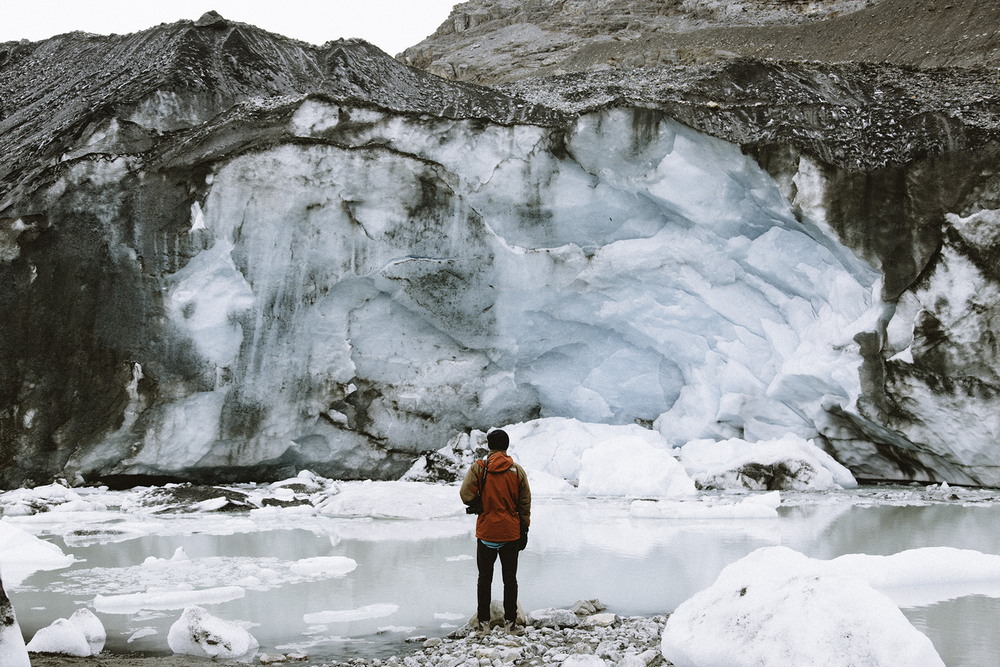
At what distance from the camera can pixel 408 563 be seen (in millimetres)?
5164

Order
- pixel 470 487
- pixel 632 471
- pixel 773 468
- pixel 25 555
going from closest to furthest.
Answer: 1. pixel 470 487
2. pixel 25 555
3. pixel 773 468
4. pixel 632 471

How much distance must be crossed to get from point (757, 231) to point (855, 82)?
3011mm

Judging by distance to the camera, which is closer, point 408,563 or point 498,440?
point 498,440

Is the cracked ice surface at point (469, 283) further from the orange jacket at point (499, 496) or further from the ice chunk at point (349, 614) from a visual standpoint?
the ice chunk at point (349, 614)

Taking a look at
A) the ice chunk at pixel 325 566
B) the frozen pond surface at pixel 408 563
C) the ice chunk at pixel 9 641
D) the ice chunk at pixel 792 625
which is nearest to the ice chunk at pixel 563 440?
the frozen pond surface at pixel 408 563

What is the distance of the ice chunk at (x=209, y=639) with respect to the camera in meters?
3.21

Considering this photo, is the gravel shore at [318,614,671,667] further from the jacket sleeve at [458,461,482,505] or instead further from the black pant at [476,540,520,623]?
the jacket sleeve at [458,461,482,505]

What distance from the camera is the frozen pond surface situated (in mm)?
3566

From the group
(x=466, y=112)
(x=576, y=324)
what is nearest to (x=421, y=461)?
(x=576, y=324)

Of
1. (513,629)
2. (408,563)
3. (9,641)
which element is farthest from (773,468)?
(9,641)

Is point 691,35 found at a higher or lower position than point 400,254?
higher

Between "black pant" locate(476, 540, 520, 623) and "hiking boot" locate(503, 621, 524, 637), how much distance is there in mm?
60

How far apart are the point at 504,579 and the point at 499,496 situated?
34 cm

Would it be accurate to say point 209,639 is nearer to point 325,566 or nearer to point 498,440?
point 498,440
